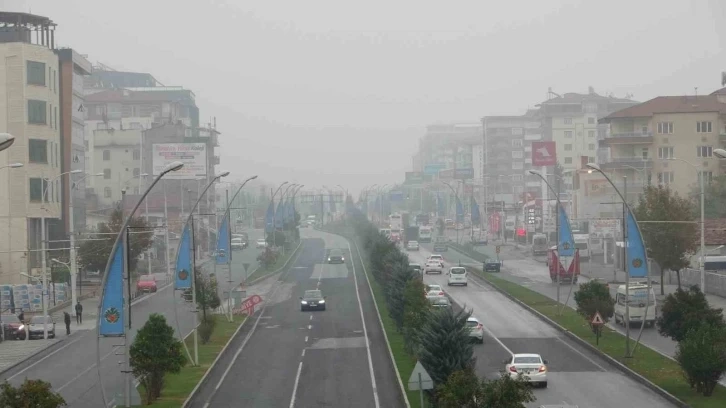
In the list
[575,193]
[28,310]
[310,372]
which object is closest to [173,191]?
[575,193]

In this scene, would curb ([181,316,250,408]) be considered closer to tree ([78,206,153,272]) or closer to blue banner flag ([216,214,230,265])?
blue banner flag ([216,214,230,265])

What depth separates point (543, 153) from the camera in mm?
144625

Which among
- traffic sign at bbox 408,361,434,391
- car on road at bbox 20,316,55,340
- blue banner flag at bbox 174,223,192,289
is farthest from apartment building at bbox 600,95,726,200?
traffic sign at bbox 408,361,434,391

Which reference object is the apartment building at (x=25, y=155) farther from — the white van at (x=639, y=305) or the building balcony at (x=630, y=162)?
the building balcony at (x=630, y=162)

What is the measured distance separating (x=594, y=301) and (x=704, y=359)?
16.8 metres

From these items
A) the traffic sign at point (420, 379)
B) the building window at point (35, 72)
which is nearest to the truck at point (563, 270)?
the building window at point (35, 72)

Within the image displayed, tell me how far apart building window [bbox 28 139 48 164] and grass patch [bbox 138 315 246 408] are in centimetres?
2682

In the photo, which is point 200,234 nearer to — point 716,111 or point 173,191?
point 173,191

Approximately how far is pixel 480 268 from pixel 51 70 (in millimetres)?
38970

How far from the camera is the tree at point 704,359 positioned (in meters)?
30.6

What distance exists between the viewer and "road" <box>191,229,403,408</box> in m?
33.3

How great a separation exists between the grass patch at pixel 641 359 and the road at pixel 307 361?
786cm

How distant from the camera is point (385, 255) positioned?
223 feet

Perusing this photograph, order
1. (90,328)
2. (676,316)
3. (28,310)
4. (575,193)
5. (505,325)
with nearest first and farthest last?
1. (676,316)
2. (505,325)
3. (90,328)
4. (28,310)
5. (575,193)
